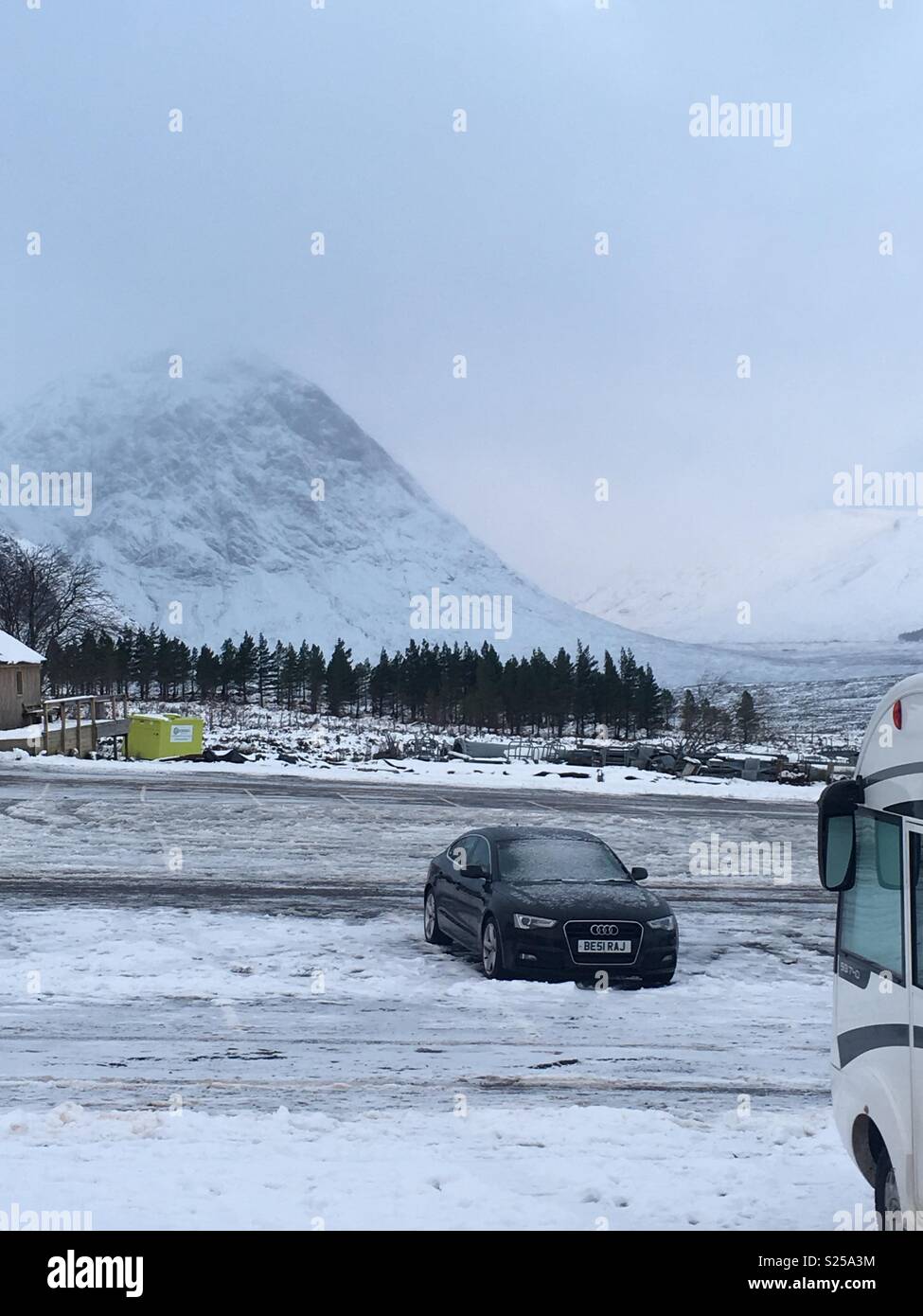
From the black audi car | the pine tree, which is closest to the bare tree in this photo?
the pine tree

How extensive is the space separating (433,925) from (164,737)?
108 feet

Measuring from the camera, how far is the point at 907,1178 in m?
5.05

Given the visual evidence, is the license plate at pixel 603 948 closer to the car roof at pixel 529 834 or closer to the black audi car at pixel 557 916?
the black audi car at pixel 557 916

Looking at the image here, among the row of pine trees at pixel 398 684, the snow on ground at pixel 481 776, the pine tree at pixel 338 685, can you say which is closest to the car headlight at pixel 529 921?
the snow on ground at pixel 481 776

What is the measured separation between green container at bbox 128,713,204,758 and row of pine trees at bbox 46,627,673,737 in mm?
54994

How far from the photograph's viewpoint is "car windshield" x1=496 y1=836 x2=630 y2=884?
12633 mm

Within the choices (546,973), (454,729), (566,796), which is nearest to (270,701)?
(454,729)

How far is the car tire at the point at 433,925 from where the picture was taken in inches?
538

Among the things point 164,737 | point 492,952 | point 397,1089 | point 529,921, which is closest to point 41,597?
point 164,737

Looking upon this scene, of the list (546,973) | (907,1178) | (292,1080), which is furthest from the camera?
(546,973)

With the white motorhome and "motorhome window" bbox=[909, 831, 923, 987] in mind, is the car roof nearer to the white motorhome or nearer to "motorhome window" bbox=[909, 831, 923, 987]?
the white motorhome

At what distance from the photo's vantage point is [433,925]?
45.2 ft

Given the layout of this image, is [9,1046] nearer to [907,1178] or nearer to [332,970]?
[332,970]
